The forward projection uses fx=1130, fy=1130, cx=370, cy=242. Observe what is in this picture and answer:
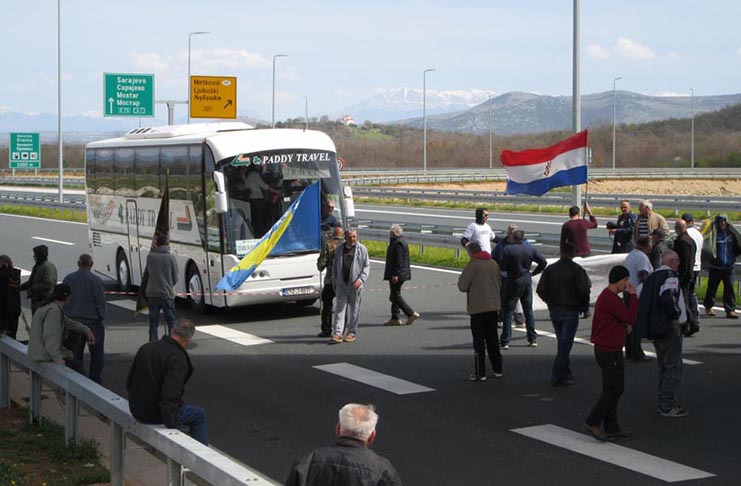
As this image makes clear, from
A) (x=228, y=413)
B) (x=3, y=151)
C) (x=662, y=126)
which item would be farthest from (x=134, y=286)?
(x=662, y=126)

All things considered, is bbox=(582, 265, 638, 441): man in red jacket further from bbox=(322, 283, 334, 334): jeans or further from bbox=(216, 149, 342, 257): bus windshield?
bbox=(216, 149, 342, 257): bus windshield

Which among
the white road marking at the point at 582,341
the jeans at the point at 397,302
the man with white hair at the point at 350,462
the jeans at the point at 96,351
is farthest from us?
the jeans at the point at 397,302

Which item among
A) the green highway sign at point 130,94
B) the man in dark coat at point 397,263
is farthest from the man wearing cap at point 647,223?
the green highway sign at point 130,94

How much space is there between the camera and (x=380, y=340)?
16.4 metres

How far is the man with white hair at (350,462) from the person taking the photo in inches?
212

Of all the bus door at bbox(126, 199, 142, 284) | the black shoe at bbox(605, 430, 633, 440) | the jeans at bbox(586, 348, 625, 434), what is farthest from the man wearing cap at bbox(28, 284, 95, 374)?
the bus door at bbox(126, 199, 142, 284)

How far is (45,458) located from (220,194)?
8.56 m

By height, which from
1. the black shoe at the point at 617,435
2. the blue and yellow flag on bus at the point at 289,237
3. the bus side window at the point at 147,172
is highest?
the bus side window at the point at 147,172

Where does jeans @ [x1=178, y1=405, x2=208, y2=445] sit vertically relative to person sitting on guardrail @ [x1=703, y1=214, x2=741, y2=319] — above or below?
below

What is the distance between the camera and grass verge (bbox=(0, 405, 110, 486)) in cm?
895

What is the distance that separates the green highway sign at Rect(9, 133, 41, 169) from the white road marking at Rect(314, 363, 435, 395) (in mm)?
45951

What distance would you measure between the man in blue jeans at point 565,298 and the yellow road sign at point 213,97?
2830 centimetres

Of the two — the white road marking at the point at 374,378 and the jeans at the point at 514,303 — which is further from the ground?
the jeans at the point at 514,303

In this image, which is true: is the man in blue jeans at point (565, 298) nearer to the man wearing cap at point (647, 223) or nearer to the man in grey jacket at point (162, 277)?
the man wearing cap at point (647, 223)
